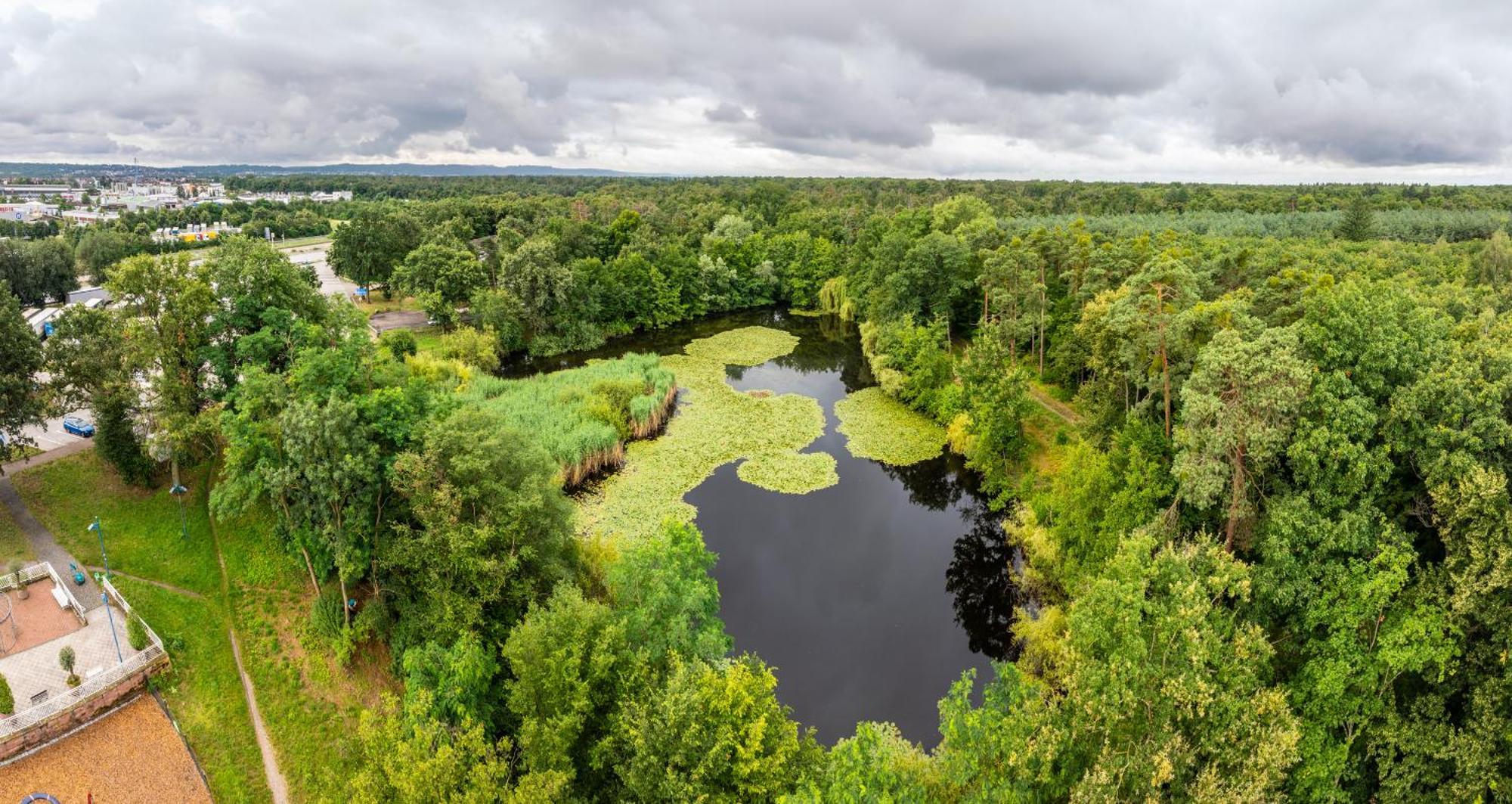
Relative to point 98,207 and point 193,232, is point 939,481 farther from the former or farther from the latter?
point 98,207

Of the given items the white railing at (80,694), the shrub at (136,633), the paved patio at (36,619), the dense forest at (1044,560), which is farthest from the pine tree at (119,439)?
the white railing at (80,694)

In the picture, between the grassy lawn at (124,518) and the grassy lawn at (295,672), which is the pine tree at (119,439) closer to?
the grassy lawn at (124,518)

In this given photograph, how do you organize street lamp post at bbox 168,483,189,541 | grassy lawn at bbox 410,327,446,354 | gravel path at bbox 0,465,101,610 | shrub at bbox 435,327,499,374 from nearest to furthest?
gravel path at bbox 0,465,101,610 → street lamp post at bbox 168,483,189,541 → shrub at bbox 435,327,499,374 → grassy lawn at bbox 410,327,446,354

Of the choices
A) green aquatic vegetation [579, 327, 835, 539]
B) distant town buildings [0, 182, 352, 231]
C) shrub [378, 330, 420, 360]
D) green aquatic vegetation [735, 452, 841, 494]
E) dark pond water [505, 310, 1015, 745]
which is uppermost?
distant town buildings [0, 182, 352, 231]

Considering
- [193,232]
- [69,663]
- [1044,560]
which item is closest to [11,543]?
[69,663]

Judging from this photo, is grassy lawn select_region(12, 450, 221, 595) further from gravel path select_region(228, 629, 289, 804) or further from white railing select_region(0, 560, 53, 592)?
gravel path select_region(228, 629, 289, 804)

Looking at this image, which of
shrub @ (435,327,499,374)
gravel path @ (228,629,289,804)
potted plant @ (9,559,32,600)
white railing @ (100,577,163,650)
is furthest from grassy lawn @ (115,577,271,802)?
shrub @ (435,327,499,374)
